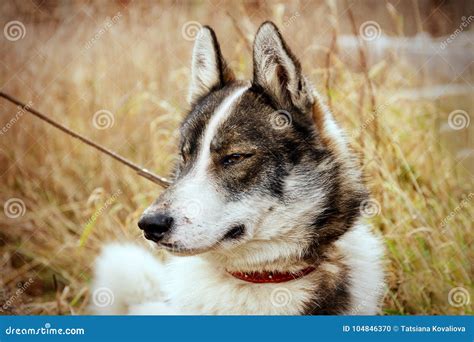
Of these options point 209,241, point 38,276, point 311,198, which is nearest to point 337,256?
point 311,198

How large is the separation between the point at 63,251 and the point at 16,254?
0.25 metres

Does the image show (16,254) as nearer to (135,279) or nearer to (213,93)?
(135,279)

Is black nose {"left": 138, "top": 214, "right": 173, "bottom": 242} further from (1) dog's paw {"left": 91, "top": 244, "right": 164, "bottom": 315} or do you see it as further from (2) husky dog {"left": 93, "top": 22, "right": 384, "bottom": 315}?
(1) dog's paw {"left": 91, "top": 244, "right": 164, "bottom": 315}

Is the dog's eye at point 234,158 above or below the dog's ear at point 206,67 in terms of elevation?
below

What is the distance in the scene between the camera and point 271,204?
7.89ft

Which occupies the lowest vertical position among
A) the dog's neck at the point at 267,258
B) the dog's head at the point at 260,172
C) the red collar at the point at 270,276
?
the red collar at the point at 270,276

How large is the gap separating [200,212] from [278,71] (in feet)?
2.04

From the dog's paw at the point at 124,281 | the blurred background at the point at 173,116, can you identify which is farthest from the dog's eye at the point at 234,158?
the blurred background at the point at 173,116

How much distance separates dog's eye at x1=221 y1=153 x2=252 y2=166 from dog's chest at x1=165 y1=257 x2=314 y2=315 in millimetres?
427

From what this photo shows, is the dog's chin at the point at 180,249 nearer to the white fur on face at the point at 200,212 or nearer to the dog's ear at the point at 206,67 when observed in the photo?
the white fur on face at the point at 200,212

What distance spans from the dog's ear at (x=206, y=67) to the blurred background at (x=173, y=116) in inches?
26.0

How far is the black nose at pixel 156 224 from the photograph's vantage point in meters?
2.25

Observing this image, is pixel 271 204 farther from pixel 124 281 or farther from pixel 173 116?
pixel 173 116

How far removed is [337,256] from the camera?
2.51 metres
